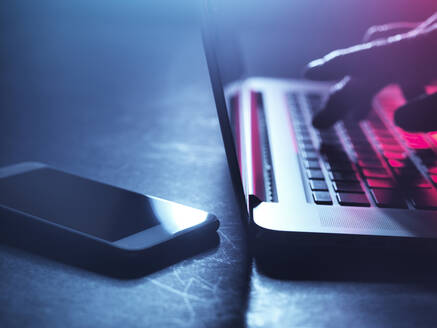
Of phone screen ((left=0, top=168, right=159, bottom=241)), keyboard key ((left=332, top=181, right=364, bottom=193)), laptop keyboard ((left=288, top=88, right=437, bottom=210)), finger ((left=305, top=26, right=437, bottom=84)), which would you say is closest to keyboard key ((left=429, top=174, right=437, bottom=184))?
laptop keyboard ((left=288, top=88, right=437, bottom=210))

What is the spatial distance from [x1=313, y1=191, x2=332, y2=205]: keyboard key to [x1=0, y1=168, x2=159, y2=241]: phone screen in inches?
6.6

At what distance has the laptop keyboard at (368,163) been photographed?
496 mm

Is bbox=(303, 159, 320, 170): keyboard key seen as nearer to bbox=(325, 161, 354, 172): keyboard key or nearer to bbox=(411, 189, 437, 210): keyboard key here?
bbox=(325, 161, 354, 172): keyboard key

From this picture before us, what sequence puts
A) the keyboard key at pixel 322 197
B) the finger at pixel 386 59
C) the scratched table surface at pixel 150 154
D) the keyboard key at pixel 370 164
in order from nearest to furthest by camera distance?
the scratched table surface at pixel 150 154
the keyboard key at pixel 322 197
the keyboard key at pixel 370 164
the finger at pixel 386 59

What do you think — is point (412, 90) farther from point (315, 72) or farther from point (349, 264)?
point (349, 264)

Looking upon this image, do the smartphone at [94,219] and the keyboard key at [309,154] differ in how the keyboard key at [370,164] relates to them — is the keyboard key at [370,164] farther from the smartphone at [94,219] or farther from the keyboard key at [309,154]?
the smartphone at [94,219]

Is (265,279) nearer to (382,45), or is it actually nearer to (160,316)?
(160,316)

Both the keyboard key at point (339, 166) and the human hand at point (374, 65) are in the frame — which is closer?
the keyboard key at point (339, 166)

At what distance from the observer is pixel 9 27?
1678mm

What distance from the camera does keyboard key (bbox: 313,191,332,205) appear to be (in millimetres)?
479

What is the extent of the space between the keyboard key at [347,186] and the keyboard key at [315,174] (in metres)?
0.02

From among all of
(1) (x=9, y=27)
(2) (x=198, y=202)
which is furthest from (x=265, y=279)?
(1) (x=9, y=27)

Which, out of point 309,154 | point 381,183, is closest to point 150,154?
point 309,154

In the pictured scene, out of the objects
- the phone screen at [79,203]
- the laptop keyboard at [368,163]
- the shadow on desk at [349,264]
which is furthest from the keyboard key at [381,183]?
the phone screen at [79,203]
